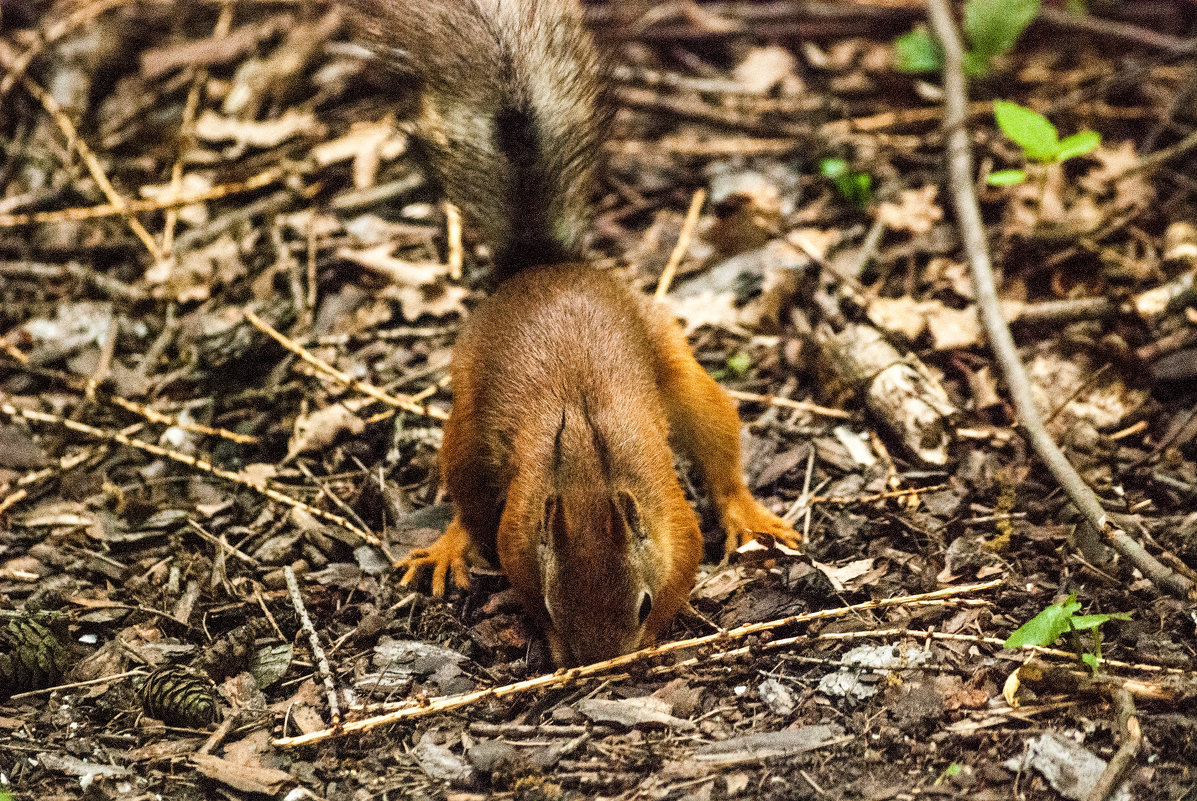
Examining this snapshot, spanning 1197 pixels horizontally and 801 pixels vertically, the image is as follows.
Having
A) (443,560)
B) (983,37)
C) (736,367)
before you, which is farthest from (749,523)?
(983,37)

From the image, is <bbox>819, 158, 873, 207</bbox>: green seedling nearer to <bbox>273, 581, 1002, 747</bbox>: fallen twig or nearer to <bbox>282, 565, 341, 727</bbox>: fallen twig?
<bbox>273, 581, 1002, 747</bbox>: fallen twig

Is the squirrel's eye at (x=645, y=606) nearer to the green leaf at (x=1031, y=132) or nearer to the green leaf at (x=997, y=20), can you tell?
the green leaf at (x=1031, y=132)

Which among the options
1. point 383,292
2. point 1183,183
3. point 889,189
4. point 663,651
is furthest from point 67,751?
point 1183,183

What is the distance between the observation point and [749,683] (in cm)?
346

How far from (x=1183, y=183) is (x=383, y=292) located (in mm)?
4427

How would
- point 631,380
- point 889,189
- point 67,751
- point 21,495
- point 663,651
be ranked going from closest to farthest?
point 67,751, point 663,651, point 631,380, point 21,495, point 889,189

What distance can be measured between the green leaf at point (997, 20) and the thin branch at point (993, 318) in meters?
0.17

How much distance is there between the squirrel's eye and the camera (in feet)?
11.0

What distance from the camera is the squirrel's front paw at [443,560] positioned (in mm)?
4074

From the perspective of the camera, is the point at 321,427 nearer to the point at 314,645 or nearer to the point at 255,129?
the point at 314,645

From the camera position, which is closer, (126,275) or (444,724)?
(444,724)

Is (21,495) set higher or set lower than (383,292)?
lower

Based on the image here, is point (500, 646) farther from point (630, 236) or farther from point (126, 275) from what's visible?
point (126, 275)

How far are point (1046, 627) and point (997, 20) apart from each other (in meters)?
3.91
